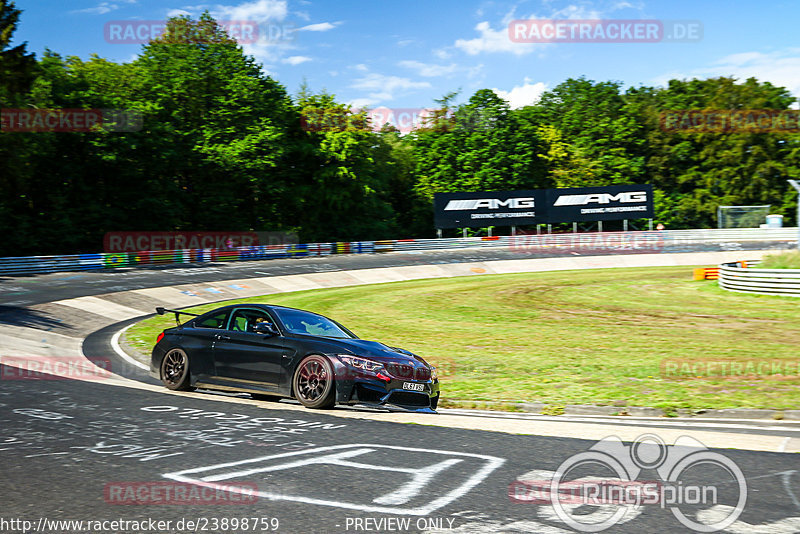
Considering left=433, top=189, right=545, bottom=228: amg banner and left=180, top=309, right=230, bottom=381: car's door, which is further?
left=433, top=189, right=545, bottom=228: amg banner

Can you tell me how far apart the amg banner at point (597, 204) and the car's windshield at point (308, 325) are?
51.9 m

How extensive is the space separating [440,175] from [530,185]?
31.0 feet

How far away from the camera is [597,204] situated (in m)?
61.6

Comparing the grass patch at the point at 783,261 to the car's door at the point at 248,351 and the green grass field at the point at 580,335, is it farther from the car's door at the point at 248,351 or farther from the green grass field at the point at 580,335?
the car's door at the point at 248,351

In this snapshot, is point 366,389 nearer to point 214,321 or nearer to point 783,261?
point 214,321

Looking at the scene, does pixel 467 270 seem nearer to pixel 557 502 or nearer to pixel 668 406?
pixel 668 406

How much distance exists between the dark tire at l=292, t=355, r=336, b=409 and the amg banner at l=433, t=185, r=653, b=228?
2013 inches

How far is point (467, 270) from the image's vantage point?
4584 centimetres

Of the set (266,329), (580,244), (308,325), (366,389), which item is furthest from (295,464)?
(580,244)

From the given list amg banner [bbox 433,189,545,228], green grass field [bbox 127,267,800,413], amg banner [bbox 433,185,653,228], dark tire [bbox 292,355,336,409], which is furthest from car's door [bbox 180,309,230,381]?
amg banner [bbox 433,185,653,228]

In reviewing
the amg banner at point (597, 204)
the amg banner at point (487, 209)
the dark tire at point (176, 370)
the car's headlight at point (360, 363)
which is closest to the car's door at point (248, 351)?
the dark tire at point (176, 370)

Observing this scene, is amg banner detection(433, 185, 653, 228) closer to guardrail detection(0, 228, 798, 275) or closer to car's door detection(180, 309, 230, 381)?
guardrail detection(0, 228, 798, 275)

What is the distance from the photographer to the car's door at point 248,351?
1044 centimetres

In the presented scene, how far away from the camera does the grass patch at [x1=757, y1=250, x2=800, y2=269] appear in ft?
91.8
